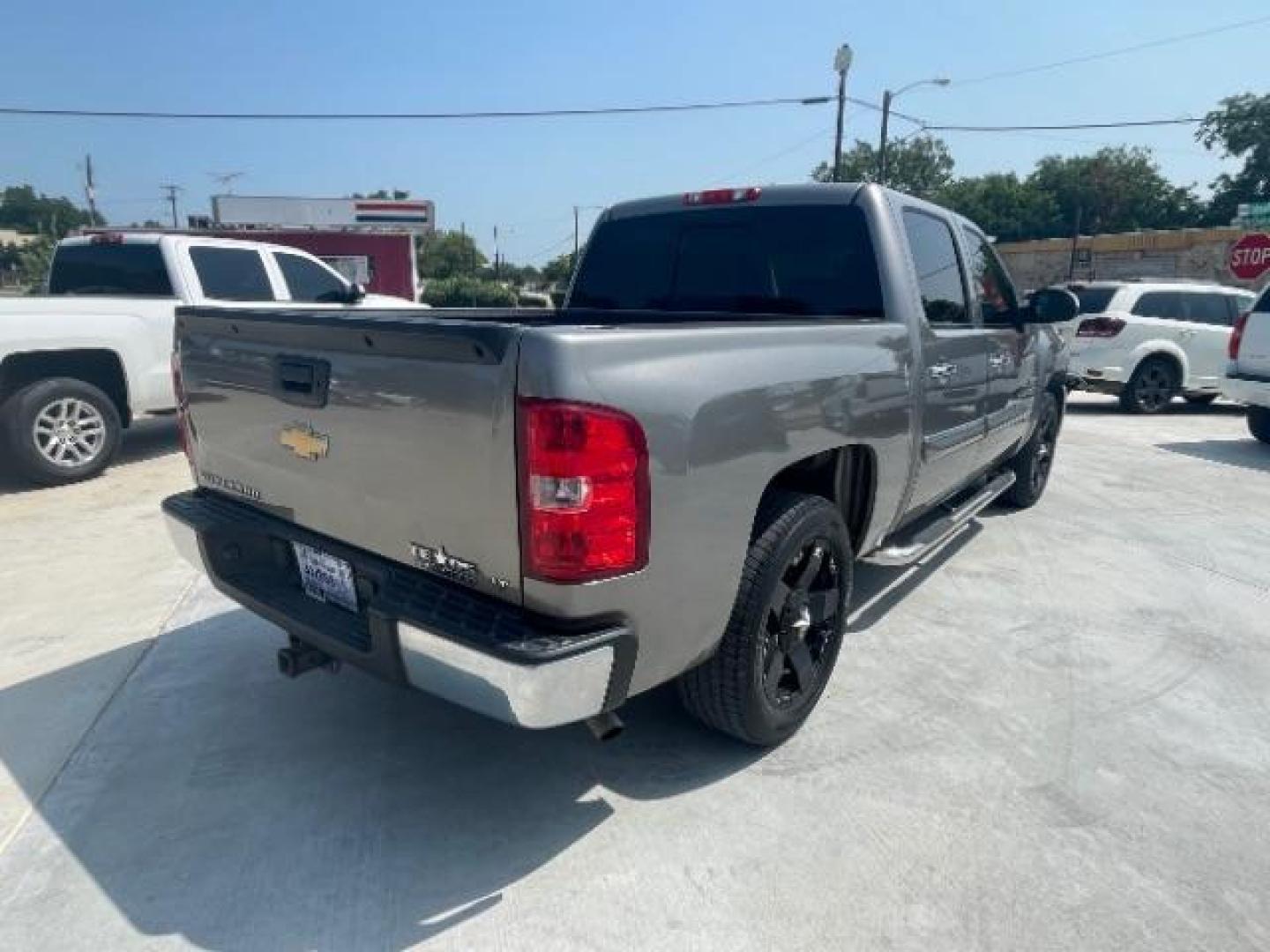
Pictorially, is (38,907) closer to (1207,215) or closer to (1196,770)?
(1196,770)

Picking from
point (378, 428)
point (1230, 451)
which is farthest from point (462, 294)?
point (378, 428)

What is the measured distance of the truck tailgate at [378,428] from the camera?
6.61ft

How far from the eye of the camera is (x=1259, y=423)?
910 cm

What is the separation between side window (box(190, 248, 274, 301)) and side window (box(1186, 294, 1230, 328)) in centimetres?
1179

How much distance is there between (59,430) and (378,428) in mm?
5665

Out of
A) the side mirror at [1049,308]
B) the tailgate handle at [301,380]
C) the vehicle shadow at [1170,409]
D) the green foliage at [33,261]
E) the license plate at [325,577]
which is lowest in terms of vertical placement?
the vehicle shadow at [1170,409]

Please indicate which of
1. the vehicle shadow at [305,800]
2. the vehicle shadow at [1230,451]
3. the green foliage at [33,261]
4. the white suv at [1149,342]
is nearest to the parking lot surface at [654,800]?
the vehicle shadow at [305,800]

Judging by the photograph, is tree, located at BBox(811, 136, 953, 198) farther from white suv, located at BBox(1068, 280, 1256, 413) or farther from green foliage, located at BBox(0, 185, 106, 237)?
green foliage, located at BBox(0, 185, 106, 237)

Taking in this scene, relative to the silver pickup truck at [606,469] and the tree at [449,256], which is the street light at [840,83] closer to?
the silver pickup truck at [606,469]

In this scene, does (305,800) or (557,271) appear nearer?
(305,800)

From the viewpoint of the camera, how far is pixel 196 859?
233 cm

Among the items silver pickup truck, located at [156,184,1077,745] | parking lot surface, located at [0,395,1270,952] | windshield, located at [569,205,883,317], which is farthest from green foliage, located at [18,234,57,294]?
silver pickup truck, located at [156,184,1077,745]

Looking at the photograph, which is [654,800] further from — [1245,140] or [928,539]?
[1245,140]

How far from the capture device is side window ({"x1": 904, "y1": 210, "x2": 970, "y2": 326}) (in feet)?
12.3
